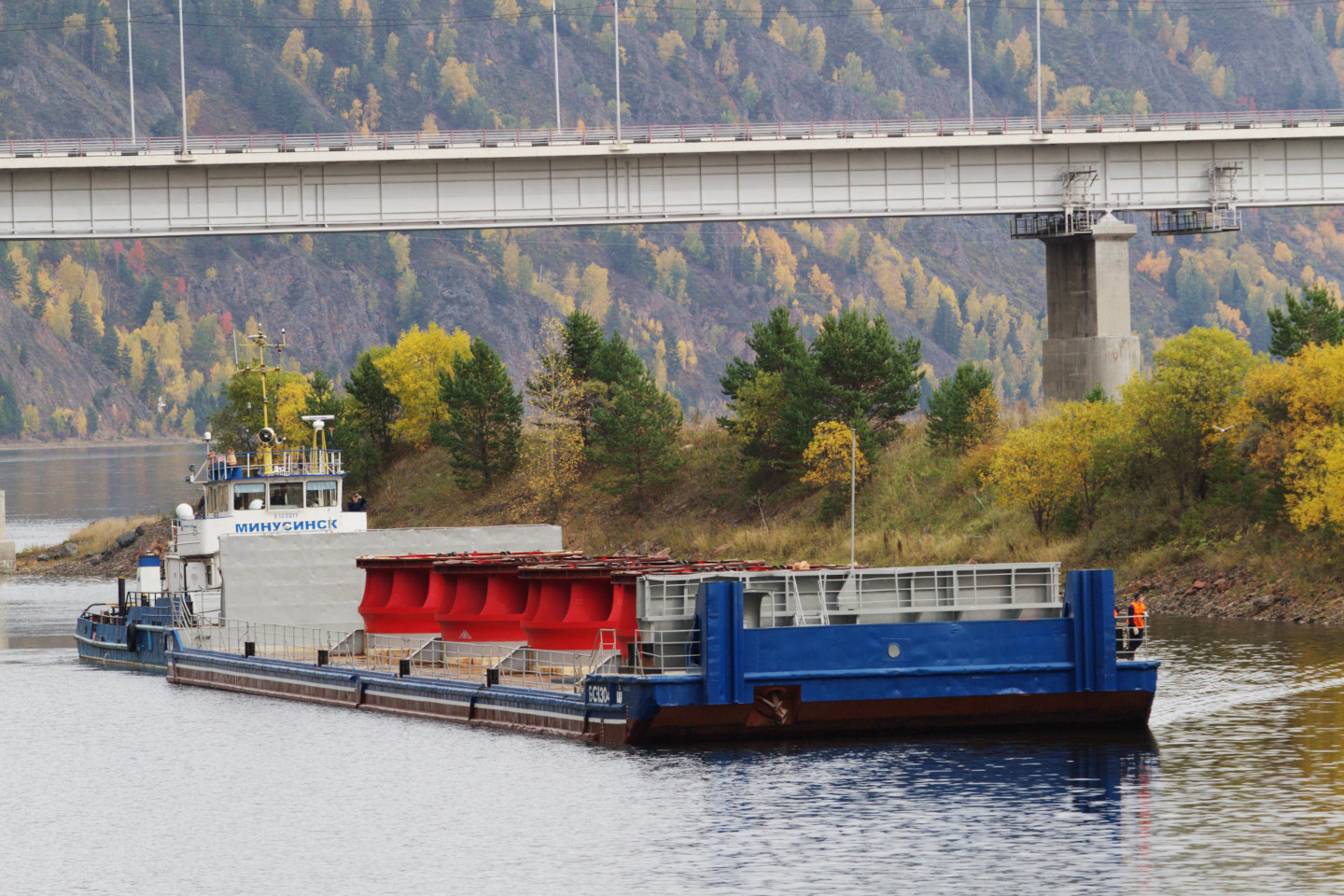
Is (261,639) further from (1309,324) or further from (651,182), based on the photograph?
(1309,324)

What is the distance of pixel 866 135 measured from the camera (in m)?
86.1

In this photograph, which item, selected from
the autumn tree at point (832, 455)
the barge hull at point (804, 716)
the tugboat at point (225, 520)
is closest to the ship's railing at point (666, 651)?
the barge hull at point (804, 716)

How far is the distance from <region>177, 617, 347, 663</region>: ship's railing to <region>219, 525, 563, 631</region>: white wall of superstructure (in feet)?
1.29

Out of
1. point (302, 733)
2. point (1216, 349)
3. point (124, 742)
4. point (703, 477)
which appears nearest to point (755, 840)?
point (302, 733)

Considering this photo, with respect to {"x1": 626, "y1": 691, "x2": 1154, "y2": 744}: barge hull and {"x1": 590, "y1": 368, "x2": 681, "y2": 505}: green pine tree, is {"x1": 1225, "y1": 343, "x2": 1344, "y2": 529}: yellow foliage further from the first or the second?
{"x1": 590, "y1": 368, "x2": 681, "y2": 505}: green pine tree

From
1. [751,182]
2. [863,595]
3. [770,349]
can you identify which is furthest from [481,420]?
Answer: [863,595]

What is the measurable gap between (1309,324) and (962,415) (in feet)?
62.2

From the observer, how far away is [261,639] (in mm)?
56719

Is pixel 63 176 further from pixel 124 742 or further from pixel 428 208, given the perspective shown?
pixel 124 742

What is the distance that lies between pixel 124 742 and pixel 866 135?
50981mm

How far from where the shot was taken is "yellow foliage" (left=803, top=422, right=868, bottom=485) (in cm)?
9000

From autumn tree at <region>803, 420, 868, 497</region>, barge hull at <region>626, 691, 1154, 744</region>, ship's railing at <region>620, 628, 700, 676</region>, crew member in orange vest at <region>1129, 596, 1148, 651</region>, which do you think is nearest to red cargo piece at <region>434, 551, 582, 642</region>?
ship's railing at <region>620, 628, 700, 676</region>

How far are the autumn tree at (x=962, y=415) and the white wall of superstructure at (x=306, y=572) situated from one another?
3980 cm

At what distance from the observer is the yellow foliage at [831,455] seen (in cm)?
9000
